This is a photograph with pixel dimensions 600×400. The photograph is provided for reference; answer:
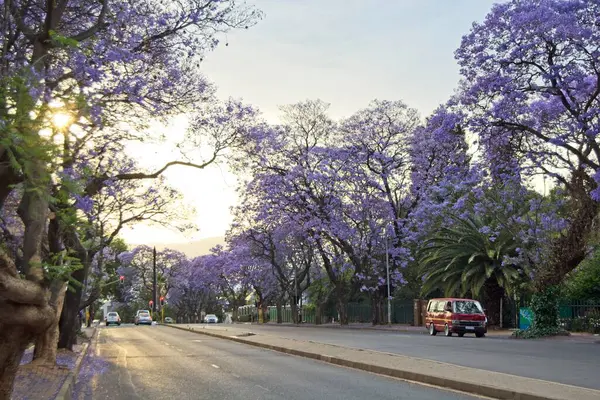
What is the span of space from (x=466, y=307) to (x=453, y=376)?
755 inches

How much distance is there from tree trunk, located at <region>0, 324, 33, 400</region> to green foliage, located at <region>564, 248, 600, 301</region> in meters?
28.6

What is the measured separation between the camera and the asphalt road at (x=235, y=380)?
37.9 feet

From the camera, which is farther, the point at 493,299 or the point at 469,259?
the point at 493,299

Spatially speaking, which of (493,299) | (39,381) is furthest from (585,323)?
(39,381)

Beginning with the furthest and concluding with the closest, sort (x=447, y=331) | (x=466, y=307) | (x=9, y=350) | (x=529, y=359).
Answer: (x=447, y=331) → (x=466, y=307) → (x=529, y=359) → (x=9, y=350)

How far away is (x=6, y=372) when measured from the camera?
7.40 meters

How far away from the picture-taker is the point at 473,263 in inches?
1426

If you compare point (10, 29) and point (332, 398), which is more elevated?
point (10, 29)

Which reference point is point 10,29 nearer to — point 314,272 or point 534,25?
point 534,25

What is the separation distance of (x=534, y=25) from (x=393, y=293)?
28410 mm

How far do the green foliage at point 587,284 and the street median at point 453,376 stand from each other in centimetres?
1602

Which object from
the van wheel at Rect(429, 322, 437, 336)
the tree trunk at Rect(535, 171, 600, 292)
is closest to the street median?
the tree trunk at Rect(535, 171, 600, 292)

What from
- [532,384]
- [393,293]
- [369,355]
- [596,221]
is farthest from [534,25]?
[393,293]

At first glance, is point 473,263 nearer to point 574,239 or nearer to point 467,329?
point 467,329
